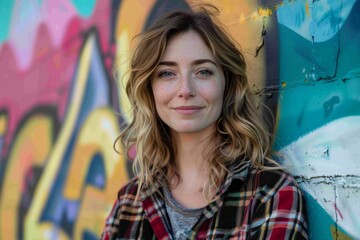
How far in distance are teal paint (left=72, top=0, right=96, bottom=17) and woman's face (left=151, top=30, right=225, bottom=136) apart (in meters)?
1.41

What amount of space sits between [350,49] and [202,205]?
77 centimetres

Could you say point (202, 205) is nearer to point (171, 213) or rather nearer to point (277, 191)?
point (171, 213)

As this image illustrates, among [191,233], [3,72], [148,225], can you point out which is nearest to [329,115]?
[191,233]

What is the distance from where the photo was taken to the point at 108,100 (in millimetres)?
3074

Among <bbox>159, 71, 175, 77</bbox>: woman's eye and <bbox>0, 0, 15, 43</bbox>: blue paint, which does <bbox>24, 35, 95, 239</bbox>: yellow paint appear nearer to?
<bbox>0, 0, 15, 43</bbox>: blue paint

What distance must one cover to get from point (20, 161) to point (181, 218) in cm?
207

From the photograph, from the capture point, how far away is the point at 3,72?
157 inches

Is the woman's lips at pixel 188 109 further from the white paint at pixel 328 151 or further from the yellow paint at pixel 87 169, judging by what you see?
the yellow paint at pixel 87 169

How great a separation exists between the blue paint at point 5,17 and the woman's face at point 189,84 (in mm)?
2327

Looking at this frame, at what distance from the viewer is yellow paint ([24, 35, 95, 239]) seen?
3.28 meters

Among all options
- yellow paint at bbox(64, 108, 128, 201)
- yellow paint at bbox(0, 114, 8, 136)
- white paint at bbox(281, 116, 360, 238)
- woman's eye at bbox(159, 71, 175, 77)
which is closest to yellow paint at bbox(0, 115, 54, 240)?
yellow paint at bbox(0, 114, 8, 136)

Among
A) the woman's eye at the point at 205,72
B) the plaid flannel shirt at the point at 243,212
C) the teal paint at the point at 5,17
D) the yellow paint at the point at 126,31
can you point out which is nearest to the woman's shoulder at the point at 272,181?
the plaid flannel shirt at the point at 243,212

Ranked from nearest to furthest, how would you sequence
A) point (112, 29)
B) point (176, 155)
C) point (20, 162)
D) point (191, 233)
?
point (191, 233) < point (176, 155) < point (112, 29) < point (20, 162)

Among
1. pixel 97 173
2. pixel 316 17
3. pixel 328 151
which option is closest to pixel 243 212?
pixel 328 151
